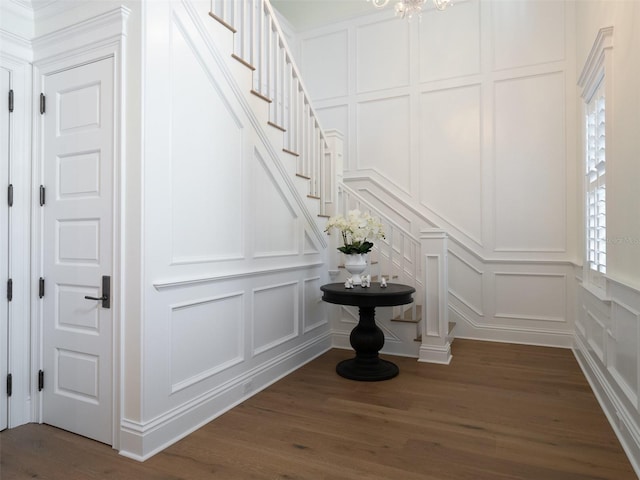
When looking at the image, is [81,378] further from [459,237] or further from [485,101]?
[485,101]

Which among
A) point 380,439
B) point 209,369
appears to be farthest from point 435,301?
point 209,369

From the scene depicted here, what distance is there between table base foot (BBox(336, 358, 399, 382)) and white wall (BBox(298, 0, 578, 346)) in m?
1.74

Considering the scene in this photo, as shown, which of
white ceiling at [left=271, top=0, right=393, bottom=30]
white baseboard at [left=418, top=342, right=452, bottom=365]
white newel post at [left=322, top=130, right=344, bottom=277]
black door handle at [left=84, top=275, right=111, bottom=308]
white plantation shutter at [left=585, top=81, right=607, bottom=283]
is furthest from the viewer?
white ceiling at [left=271, top=0, right=393, bottom=30]

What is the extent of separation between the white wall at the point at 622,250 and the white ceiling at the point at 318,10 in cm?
318

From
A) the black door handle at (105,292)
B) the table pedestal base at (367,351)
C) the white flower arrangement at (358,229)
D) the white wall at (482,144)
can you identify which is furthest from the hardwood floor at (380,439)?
the white wall at (482,144)

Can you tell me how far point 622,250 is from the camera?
2.66 metres

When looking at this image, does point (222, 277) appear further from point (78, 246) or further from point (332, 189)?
point (332, 189)

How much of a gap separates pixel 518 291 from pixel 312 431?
10.7ft

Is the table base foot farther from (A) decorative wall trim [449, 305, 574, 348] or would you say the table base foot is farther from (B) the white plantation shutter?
(B) the white plantation shutter

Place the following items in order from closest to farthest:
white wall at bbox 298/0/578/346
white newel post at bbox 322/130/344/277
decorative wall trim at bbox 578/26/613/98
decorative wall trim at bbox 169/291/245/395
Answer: decorative wall trim at bbox 169/291/245/395, decorative wall trim at bbox 578/26/613/98, white newel post at bbox 322/130/344/277, white wall at bbox 298/0/578/346

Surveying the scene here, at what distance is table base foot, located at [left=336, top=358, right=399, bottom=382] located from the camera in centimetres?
352

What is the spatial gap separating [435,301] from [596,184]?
5.71 ft

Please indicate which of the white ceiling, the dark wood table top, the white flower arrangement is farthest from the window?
the white ceiling

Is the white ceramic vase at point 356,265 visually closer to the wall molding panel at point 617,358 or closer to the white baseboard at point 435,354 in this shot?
the white baseboard at point 435,354
